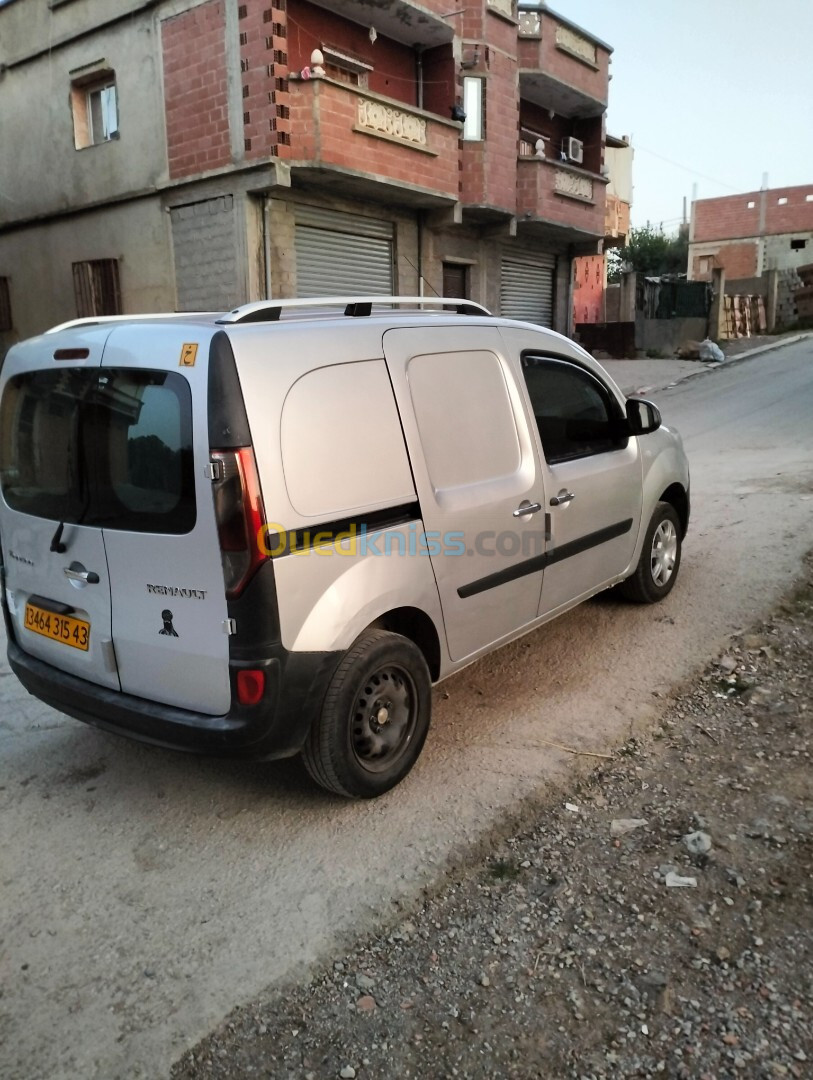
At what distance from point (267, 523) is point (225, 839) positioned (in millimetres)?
1207

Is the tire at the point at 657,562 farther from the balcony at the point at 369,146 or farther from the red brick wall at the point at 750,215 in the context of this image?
the red brick wall at the point at 750,215

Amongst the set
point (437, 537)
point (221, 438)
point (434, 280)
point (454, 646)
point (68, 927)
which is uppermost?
point (434, 280)

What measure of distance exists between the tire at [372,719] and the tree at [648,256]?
4534 centimetres

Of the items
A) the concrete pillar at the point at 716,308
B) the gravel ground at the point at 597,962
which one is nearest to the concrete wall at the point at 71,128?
the gravel ground at the point at 597,962

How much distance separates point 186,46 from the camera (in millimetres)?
12648

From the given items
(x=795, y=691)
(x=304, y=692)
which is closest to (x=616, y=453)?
(x=795, y=691)

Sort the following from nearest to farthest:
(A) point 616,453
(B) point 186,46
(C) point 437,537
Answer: (C) point 437,537, (A) point 616,453, (B) point 186,46

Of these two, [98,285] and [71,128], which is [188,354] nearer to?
[98,285]

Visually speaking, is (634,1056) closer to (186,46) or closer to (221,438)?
(221,438)

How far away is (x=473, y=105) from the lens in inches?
627

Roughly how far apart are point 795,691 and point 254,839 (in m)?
2.64

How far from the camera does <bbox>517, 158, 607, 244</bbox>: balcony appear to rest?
1697cm

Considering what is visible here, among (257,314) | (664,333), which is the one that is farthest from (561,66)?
(257,314)

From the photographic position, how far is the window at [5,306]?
16703mm
